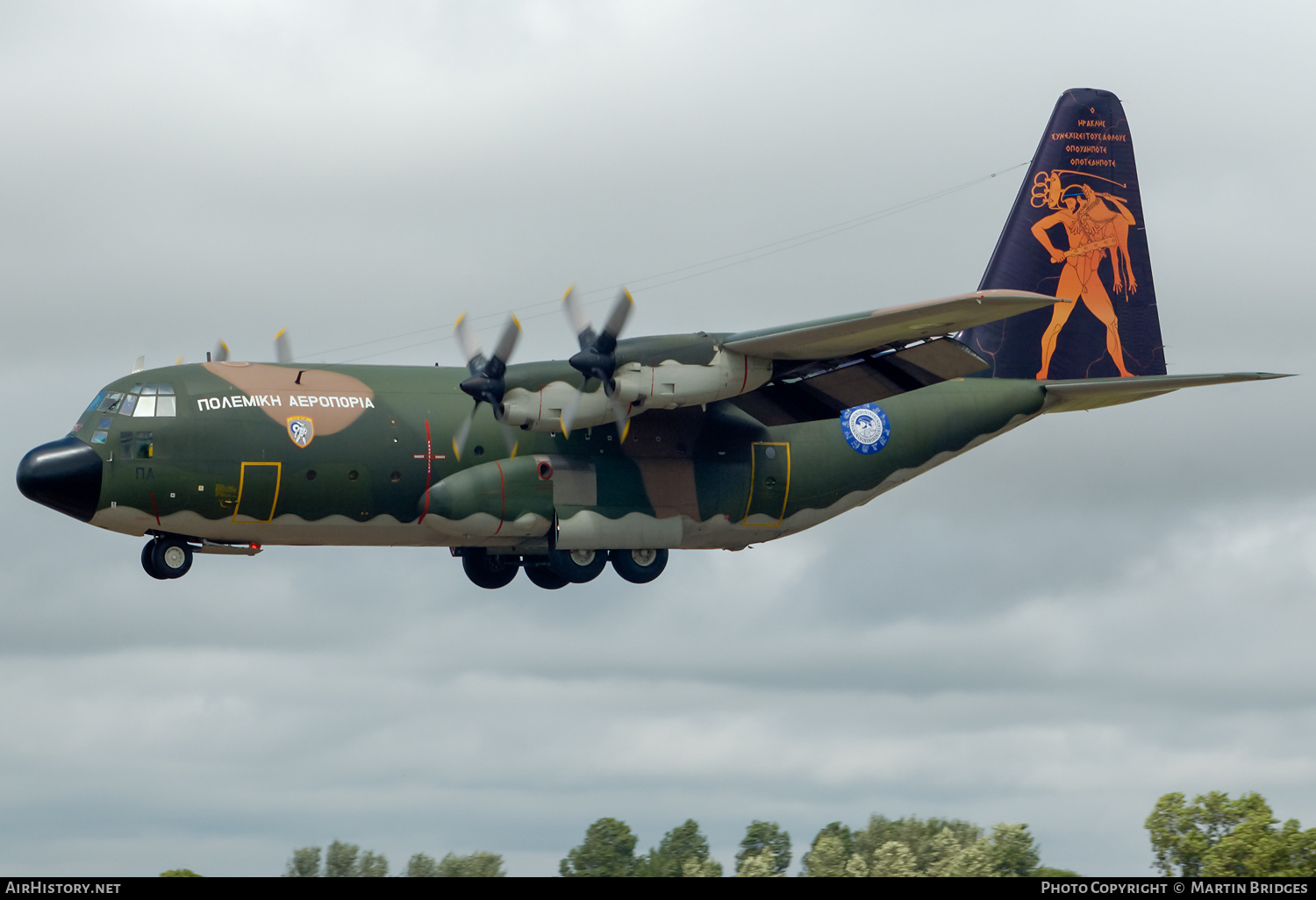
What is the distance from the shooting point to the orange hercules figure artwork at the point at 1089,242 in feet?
106

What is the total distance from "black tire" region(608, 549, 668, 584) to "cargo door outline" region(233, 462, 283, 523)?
5782 millimetres

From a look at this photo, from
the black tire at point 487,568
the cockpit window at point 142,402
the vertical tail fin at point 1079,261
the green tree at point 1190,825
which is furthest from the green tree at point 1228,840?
the cockpit window at point 142,402

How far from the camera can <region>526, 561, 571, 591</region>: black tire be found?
29.4m

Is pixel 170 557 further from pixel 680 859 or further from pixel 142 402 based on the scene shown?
pixel 680 859

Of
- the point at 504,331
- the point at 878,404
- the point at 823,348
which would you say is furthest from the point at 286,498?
the point at 878,404

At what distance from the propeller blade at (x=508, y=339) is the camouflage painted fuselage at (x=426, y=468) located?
0.28 metres

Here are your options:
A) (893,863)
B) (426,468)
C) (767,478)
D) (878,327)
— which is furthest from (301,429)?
(893,863)

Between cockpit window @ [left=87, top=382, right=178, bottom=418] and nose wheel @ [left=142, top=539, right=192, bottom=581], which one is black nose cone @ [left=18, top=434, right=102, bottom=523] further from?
nose wheel @ [left=142, top=539, right=192, bottom=581]

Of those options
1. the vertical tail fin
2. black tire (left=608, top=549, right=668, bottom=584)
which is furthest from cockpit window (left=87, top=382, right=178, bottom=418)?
the vertical tail fin

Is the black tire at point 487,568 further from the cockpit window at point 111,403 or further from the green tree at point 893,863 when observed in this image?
the green tree at point 893,863

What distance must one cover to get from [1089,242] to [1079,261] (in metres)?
0.47

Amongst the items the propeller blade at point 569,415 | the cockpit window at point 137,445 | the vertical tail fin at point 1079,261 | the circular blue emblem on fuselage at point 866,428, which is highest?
the vertical tail fin at point 1079,261
